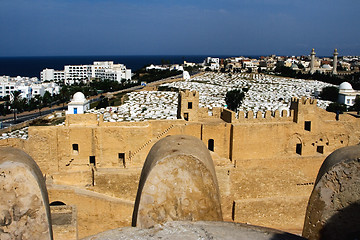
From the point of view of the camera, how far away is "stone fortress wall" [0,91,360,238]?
14.5 metres

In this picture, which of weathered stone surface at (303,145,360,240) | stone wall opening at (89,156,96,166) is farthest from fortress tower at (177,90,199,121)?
weathered stone surface at (303,145,360,240)

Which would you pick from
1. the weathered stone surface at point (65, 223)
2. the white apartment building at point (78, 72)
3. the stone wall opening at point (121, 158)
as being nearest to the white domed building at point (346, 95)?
the stone wall opening at point (121, 158)

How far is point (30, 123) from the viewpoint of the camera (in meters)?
39.0

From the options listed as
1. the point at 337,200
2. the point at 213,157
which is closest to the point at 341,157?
the point at 337,200

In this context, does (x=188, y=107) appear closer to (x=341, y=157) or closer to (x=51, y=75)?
(x=341, y=157)

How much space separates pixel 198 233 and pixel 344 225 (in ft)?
6.42

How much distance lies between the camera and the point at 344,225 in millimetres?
4680

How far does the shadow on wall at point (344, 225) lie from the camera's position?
15.1 ft

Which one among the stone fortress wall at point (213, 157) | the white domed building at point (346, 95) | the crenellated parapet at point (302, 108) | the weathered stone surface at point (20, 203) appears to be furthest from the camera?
the white domed building at point (346, 95)

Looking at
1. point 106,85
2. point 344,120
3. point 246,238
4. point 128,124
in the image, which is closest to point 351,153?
point 246,238

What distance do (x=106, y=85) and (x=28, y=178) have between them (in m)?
69.6

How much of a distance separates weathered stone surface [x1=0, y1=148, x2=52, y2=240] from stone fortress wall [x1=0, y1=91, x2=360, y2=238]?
30.9 ft

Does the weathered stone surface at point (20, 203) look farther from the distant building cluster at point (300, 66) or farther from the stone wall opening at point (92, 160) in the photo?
the distant building cluster at point (300, 66)

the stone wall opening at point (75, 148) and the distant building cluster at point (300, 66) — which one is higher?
the distant building cluster at point (300, 66)
